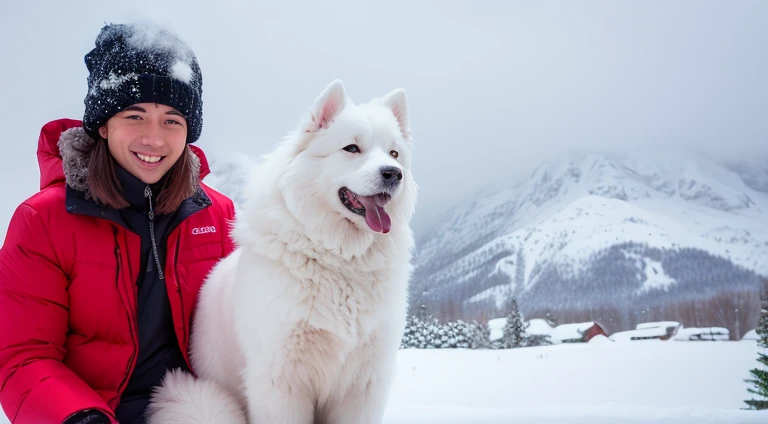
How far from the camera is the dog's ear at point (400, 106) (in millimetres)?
3006

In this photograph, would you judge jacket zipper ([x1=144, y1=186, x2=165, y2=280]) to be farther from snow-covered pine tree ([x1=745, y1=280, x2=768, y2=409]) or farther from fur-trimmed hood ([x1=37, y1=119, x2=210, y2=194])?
snow-covered pine tree ([x1=745, y1=280, x2=768, y2=409])

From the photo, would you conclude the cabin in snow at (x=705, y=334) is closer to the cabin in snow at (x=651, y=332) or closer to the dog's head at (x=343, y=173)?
the cabin in snow at (x=651, y=332)

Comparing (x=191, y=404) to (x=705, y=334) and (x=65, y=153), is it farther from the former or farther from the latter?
(x=705, y=334)

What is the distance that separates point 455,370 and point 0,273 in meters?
15.4

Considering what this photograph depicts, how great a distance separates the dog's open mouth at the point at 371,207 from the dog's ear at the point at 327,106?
0.44m

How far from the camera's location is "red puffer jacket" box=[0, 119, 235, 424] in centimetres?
216

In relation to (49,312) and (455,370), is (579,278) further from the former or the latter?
(49,312)

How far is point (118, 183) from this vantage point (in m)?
2.50

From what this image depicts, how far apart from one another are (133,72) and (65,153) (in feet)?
1.94

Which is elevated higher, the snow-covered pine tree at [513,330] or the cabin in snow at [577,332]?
the cabin in snow at [577,332]

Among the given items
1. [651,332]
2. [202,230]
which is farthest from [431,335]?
[651,332]

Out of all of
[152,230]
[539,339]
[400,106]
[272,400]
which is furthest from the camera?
[539,339]

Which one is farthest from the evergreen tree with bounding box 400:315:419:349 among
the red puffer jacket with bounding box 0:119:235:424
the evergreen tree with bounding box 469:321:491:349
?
the red puffer jacket with bounding box 0:119:235:424

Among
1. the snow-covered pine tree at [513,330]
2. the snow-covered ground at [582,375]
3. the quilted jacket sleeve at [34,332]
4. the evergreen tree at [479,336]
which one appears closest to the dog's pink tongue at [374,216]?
the quilted jacket sleeve at [34,332]
